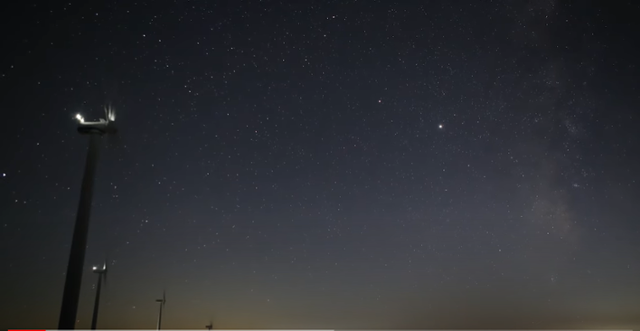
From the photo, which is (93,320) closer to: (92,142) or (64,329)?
(92,142)

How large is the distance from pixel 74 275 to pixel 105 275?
44804mm

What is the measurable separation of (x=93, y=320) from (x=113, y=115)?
26.3m

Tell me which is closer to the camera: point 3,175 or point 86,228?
point 86,228

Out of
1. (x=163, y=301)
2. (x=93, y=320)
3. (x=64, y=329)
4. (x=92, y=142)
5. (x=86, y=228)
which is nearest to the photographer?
(x=64, y=329)

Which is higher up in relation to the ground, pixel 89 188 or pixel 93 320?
pixel 89 188

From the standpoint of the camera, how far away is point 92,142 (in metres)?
15.4

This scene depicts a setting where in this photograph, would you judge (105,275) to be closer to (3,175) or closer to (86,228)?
(3,175)

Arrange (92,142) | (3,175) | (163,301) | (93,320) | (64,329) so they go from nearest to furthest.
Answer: (64,329) → (92,142) → (3,175) → (93,320) → (163,301)

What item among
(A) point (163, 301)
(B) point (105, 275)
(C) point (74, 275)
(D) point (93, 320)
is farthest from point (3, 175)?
(A) point (163, 301)

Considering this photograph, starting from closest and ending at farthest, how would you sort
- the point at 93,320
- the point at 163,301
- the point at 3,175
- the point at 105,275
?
1. the point at 3,175
2. the point at 93,320
3. the point at 105,275
4. the point at 163,301

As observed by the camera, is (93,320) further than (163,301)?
No

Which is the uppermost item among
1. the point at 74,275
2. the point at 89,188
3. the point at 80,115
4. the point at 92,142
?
the point at 80,115

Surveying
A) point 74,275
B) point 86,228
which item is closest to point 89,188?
point 86,228

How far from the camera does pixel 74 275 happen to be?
11.6 meters
